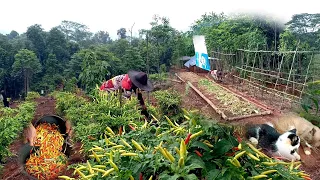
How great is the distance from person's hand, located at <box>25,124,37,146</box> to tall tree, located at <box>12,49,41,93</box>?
48.6ft

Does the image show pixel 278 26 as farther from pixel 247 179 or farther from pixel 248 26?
pixel 247 179

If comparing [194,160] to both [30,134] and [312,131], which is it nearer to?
[30,134]

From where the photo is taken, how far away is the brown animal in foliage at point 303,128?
451 cm

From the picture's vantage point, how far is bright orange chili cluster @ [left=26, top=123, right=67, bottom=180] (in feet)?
9.81

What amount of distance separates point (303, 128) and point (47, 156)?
381 cm

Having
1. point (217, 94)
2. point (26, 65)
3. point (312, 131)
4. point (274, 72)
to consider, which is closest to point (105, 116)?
point (217, 94)

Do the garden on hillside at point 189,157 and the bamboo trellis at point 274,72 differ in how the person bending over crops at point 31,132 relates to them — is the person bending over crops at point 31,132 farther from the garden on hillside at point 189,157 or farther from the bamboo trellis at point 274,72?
the bamboo trellis at point 274,72

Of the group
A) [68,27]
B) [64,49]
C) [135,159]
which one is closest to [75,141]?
[135,159]

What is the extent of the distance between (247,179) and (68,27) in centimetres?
3515

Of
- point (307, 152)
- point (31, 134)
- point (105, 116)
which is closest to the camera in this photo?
point (105, 116)

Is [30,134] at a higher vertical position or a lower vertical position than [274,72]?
lower

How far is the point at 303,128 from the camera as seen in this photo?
14.9 ft

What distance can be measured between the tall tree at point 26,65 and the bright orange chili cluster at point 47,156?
49.4ft

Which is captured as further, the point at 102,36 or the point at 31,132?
the point at 102,36
